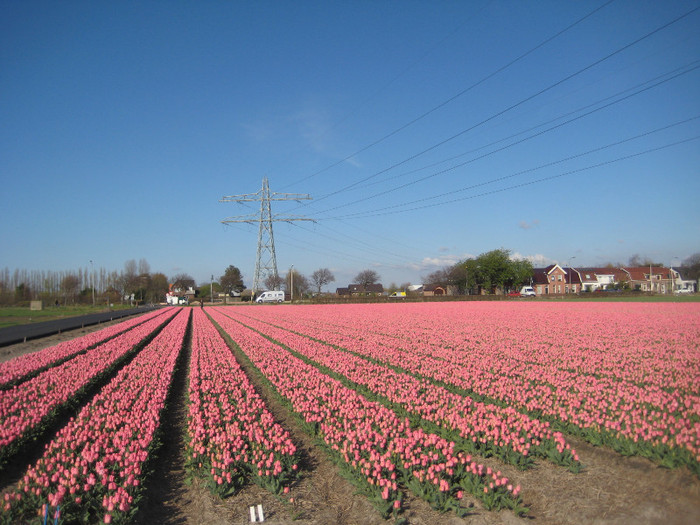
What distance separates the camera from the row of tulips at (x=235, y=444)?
19.5 feet

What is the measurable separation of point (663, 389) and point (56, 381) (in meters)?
14.7

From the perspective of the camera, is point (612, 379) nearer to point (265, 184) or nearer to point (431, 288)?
point (265, 184)

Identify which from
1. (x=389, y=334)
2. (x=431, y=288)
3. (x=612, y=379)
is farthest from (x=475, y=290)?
(x=612, y=379)

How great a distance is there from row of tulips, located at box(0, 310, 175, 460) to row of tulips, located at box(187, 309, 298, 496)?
9.17 feet

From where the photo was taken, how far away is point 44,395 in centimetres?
1024

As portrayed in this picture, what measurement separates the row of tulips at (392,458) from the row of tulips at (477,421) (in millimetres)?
495

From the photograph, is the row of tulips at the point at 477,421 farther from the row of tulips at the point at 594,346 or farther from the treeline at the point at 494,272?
the treeline at the point at 494,272

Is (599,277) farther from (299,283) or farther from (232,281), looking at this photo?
(232,281)

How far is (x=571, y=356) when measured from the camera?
43.2ft

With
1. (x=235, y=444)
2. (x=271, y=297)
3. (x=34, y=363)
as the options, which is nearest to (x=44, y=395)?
(x=34, y=363)

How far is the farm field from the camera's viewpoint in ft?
17.1

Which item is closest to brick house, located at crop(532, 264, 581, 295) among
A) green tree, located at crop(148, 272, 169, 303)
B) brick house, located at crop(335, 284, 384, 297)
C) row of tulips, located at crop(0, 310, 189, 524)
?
brick house, located at crop(335, 284, 384, 297)

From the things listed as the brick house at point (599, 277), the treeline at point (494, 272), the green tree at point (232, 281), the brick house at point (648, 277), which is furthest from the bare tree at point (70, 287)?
the brick house at point (648, 277)

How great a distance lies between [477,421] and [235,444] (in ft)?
12.9
